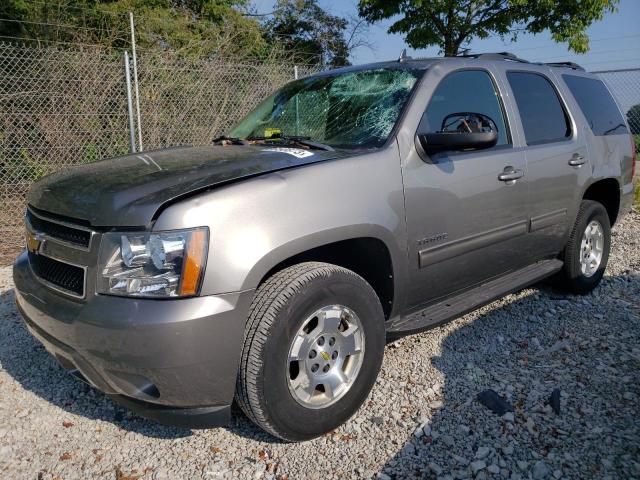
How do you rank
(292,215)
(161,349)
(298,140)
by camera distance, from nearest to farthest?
(161,349), (292,215), (298,140)

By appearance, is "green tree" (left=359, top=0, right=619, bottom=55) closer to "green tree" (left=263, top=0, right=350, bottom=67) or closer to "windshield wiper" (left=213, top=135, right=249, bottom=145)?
"green tree" (left=263, top=0, right=350, bottom=67)

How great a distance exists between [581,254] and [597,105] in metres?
1.27

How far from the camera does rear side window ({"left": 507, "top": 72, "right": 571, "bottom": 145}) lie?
11.6 feet

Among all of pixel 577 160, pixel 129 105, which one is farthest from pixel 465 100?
pixel 129 105

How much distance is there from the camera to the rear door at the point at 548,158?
138 inches

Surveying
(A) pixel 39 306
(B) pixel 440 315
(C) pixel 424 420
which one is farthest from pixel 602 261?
(A) pixel 39 306

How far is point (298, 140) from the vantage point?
3.00 meters

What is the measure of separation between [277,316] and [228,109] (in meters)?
6.36

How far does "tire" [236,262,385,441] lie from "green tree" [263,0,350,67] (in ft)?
59.2

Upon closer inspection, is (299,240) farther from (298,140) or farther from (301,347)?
(298,140)

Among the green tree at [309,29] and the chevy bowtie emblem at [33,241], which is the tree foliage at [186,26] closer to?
the green tree at [309,29]

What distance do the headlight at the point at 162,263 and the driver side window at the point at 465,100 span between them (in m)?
1.49

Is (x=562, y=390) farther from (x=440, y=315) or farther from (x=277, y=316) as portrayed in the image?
(x=277, y=316)

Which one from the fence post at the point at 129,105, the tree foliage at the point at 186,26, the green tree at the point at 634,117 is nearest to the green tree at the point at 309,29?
the tree foliage at the point at 186,26
